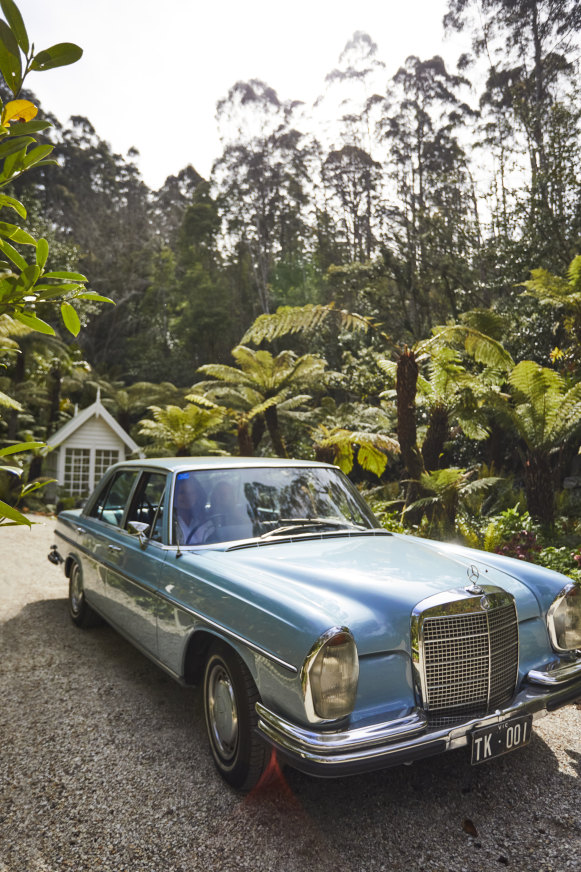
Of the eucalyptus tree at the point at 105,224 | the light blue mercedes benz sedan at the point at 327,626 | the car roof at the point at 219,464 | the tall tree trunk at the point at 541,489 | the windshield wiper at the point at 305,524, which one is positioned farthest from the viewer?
the eucalyptus tree at the point at 105,224

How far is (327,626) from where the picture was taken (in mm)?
2203

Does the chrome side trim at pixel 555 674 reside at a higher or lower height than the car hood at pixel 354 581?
lower

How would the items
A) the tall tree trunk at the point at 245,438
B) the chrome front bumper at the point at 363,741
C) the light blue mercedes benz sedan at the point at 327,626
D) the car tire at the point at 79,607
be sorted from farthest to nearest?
1. the tall tree trunk at the point at 245,438
2. the car tire at the point at 79,607
3. the light blue mercedes benz sedan at the point at 327,626
4. the chrome front bumper at the point at 363,741

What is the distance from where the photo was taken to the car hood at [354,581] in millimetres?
2322

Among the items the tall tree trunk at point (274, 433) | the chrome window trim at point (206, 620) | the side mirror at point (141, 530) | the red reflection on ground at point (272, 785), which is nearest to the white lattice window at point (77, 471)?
the tall tree trunk at point (274, 433)

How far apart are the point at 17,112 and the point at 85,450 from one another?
16.7 m

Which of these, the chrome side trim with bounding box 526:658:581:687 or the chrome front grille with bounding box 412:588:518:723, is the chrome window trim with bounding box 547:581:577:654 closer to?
the chrome side trim with bounding box 526:658:581:687

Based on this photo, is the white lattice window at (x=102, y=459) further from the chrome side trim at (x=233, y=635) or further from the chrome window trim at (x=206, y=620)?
the chrome side trim at (x=233, y=635)

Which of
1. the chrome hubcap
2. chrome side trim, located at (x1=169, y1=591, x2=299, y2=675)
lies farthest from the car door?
the chrome hubcap

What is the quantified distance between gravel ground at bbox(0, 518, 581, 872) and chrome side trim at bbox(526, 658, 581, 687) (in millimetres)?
504

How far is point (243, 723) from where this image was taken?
2549 millimetres

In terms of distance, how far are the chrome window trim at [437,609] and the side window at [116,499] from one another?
2.63 metres

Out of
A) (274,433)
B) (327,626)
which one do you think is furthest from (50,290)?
(274,433)

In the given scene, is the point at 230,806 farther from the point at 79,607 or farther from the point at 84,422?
the point at 84,422
